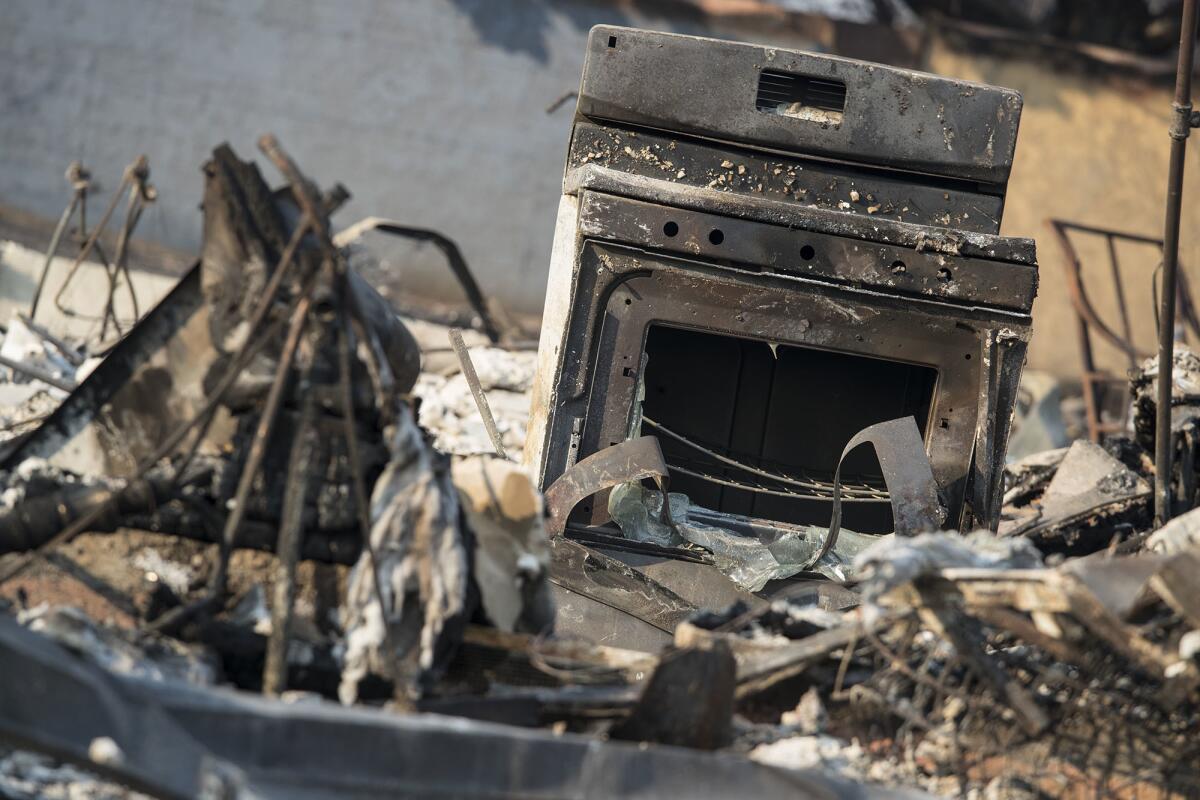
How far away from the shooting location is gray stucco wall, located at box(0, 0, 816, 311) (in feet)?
41.2

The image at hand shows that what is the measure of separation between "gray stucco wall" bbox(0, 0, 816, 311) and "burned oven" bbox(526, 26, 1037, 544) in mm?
7320

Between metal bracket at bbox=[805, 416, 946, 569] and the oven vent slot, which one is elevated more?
the oven vent slot

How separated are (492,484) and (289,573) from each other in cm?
60

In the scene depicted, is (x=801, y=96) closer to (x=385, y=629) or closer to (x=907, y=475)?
(x=907, y=475)

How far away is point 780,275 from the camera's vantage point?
505cm

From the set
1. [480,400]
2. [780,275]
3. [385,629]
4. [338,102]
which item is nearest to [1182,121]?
[780,275]

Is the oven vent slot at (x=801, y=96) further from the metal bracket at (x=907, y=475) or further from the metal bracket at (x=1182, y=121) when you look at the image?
the metal bracket at (x=907, y=475)

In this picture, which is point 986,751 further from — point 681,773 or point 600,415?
point 600,415

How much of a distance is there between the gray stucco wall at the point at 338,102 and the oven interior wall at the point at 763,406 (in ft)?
23.5

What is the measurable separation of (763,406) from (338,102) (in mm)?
7921

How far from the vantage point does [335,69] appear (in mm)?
12828

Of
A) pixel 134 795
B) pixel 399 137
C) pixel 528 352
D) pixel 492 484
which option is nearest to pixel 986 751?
pixel 492 484

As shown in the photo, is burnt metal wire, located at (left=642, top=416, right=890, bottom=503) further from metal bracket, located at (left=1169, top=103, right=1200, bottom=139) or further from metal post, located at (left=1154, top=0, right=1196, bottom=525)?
metal bracket, located at (left=1169, top=103, right=1200, bottom=139)

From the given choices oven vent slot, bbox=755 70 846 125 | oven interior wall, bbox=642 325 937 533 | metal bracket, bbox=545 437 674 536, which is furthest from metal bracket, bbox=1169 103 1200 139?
metal bracket, bbox=545 437 674 536
